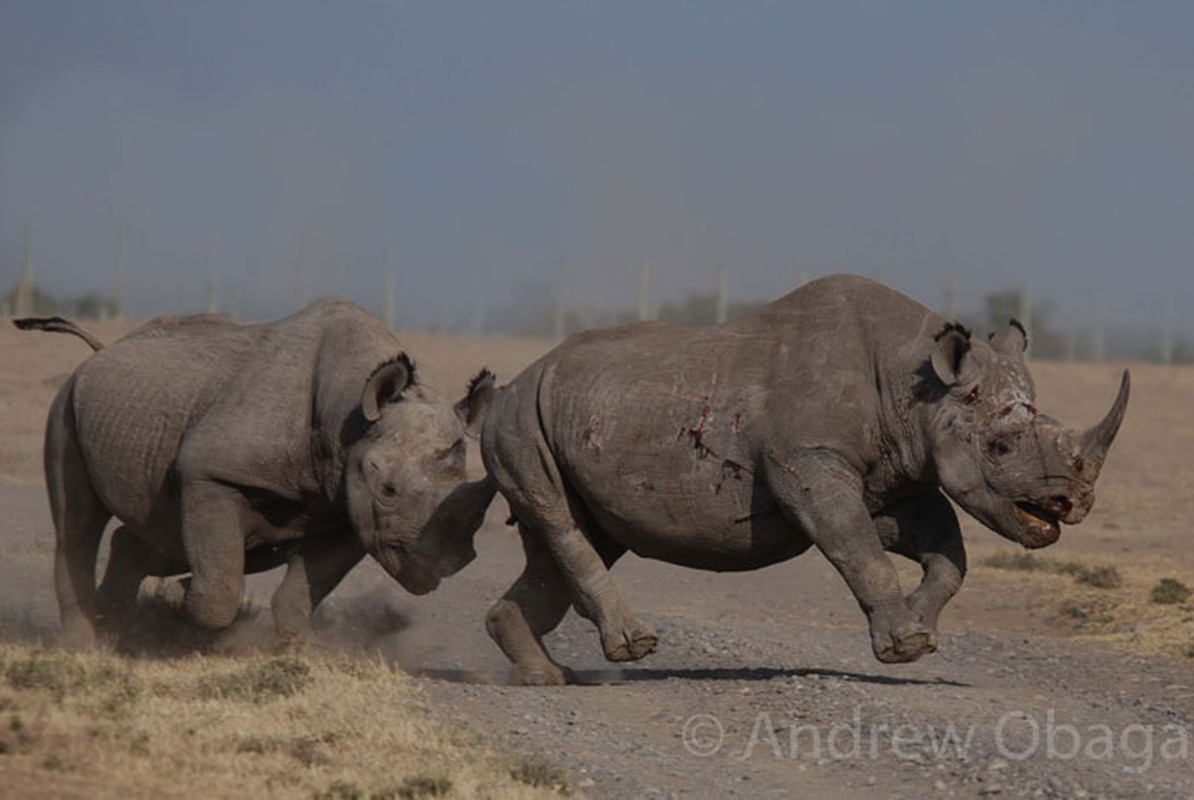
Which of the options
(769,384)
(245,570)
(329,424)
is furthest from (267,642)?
(769,384)

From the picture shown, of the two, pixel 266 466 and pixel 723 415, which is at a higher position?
pixel 723 415

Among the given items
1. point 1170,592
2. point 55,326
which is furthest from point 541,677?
point 1170,592

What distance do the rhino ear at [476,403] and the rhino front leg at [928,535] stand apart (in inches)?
107

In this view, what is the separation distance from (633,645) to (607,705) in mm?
734

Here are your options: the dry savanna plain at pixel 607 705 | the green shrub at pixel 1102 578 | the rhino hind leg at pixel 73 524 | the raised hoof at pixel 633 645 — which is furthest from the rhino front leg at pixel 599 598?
the green shrub at pixel 1102 578

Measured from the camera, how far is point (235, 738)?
938cm

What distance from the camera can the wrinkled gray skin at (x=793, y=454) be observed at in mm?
11930

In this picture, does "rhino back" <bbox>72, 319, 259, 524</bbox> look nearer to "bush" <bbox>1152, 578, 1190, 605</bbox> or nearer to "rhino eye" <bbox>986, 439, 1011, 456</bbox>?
"rhino eye" <bbox>986, 439, 1011, 456</bbox>

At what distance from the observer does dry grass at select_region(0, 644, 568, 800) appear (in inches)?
337

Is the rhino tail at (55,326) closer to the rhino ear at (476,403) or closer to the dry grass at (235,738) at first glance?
the rhino ear at (476,403)

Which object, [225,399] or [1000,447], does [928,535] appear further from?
[225,399]

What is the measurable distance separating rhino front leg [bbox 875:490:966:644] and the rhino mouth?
0.45 metres

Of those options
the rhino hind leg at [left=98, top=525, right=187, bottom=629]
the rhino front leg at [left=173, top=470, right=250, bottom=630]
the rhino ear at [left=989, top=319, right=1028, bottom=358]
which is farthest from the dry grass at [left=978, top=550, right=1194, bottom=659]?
the rhino hind leg at [left=98, top=525, right=187, bottom=629]

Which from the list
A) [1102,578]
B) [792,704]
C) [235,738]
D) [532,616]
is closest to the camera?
[235,738]
